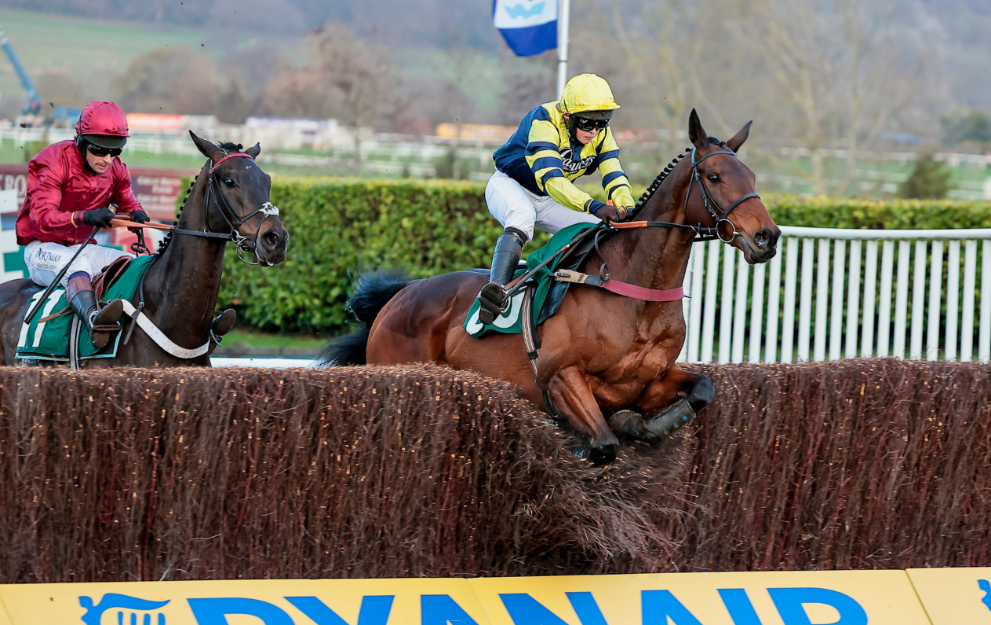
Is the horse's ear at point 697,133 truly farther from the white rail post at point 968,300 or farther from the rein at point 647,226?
the white rail post at point 968,300

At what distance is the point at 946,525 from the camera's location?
412 centimetres

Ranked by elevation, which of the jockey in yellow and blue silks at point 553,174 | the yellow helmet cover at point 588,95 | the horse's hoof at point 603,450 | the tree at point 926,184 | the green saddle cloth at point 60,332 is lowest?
the horse's hoof at point 603,450

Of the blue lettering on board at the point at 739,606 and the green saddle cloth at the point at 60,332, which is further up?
the green saddle cloth at the point at 60,332

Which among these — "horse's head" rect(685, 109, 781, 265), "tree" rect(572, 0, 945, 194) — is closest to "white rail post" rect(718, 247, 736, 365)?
"horse's head" rect(685, 109, 781, 265)

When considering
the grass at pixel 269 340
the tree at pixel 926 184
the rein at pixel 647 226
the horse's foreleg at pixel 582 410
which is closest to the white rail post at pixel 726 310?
the rein at pixel 647 226

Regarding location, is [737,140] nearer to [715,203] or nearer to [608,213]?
[715,203]

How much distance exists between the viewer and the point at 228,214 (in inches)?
174

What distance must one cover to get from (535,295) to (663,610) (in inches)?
60.4

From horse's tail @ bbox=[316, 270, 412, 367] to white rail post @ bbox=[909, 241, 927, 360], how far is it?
147 inches

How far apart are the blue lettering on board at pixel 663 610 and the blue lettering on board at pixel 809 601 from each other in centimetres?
32

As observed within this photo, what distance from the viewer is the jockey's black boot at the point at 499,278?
4305 millimetres

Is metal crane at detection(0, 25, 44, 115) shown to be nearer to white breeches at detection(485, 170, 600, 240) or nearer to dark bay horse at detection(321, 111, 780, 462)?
white breeches at detection(485, 170, 600, 240)

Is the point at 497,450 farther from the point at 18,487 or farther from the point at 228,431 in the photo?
the point at 18,487

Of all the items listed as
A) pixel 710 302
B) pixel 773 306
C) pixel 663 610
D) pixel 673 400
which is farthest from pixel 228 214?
pixel 773 306
